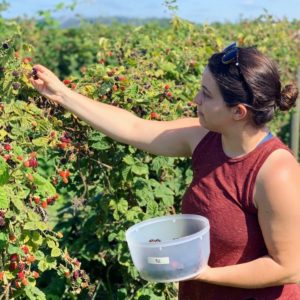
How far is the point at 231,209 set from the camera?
2059 millimetres

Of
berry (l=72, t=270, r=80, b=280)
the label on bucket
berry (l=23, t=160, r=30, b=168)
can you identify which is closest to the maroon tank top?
the label on bucket

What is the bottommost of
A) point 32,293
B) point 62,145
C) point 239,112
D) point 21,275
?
point 32,293

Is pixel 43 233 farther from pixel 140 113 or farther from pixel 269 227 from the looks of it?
pixel 140 113

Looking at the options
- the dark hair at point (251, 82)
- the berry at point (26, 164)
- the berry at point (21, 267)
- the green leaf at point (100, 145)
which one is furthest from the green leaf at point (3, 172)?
the green leaf at point (100, 145)

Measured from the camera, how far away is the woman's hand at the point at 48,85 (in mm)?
2408

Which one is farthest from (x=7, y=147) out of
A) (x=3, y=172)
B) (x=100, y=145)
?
(x=100, y=145)

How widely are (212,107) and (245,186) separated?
10.2 inches

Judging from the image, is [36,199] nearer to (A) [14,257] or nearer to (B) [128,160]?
(A) [14,257]

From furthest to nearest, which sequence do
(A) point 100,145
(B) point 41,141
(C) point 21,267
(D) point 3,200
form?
(A) point 100,145 < (B) point 41,141 < (C) point 21,267 < (D) point 3,200

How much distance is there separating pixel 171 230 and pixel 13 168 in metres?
0.55

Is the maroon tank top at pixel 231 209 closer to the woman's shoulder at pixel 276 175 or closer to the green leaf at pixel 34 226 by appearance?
the woman's shoulder at pixel 276 175

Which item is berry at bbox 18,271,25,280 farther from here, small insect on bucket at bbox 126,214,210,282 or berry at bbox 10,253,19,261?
small insect on bucket at bbox 126,214,210,282

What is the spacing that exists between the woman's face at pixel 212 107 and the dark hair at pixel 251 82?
18 millimetres

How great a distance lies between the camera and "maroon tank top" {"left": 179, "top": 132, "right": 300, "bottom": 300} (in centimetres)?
204
